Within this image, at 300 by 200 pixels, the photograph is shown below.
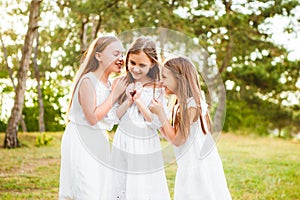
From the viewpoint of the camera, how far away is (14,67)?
40.9ft

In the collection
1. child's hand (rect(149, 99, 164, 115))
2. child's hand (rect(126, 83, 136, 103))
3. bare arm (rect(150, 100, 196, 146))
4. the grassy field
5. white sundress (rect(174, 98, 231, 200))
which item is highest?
child's hand (rect(126, 83, 136, 103))

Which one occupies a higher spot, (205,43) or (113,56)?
(205,43)

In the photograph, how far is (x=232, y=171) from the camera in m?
6.18

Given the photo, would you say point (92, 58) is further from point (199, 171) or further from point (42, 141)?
point (42, 141)

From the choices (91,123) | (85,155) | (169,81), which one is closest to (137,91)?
(169,81)

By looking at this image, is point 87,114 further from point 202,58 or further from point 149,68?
point 202,58

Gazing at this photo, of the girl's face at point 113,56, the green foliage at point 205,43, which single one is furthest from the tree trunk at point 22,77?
the girl's face at point 113,56

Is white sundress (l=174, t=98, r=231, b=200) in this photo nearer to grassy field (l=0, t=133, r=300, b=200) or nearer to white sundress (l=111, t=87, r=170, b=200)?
white sundress (l=111, t=87, r=170, b=200)

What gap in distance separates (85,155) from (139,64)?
20.9 inches

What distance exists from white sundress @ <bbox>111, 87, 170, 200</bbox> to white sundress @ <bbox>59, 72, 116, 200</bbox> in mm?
59

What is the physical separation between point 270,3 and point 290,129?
395 cm

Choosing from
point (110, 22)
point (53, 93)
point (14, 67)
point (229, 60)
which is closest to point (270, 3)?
point (229, 60)

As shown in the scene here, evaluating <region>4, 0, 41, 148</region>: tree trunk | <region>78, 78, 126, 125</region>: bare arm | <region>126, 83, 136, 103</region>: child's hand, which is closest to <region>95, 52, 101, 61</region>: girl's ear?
<region>78, 78, 126, 125</region>: bare arm

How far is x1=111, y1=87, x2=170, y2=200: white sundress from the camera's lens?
92.7 inches
